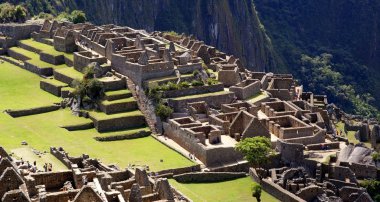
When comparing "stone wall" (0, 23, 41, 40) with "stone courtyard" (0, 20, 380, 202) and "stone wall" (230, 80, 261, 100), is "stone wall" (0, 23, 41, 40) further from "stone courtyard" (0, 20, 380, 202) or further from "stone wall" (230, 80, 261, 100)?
"stone wall" (230, 80, 261, 100)

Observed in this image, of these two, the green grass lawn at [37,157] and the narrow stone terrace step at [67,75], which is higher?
the narrow stone terrace step at [67,75]

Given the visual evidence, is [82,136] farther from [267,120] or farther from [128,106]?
[267,120]

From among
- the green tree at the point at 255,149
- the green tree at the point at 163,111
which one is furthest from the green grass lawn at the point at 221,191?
the green tree at the point at 163,111

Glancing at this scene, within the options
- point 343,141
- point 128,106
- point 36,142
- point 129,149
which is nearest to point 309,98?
point 343,141

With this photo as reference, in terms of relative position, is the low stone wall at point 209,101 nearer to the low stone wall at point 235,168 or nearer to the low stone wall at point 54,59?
the low stone wall at point 235,168

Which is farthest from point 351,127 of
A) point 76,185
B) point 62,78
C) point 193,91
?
point 76,185

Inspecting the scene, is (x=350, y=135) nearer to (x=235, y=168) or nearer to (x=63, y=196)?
(x=235, y=168)
